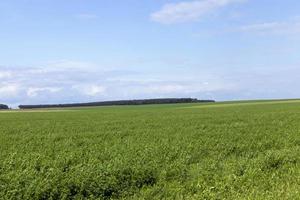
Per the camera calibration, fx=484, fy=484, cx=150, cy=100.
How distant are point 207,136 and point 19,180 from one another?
11630 mm

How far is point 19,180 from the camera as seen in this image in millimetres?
11062

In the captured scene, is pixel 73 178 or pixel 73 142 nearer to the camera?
pixel 73 178

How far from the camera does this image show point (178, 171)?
13.1 meters

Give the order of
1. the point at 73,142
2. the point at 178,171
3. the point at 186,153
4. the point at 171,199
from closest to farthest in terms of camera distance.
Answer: the point at 171,199 < the point at 178,171 < the point at 186,153 < the point at 73,142

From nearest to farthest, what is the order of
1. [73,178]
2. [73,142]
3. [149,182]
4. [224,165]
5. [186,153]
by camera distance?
[73,178], [149,182], [224,165], [186,153], [73,142]

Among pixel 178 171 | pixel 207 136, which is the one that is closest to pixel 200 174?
pixel 178 171

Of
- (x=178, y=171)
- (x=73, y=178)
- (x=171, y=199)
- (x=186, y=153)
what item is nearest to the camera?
(x=171, y=199)

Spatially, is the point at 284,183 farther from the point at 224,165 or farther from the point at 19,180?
the point at 19,180

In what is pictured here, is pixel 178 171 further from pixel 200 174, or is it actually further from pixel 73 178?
pixel 73 178

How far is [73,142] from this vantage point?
2089cm

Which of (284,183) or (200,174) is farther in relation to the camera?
(200,174)

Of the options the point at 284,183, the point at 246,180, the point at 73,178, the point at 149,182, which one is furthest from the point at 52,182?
the point at 284,183

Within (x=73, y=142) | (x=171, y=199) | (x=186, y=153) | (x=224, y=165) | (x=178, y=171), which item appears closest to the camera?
(x=171, y=199)

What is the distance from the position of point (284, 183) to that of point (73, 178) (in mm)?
5030
